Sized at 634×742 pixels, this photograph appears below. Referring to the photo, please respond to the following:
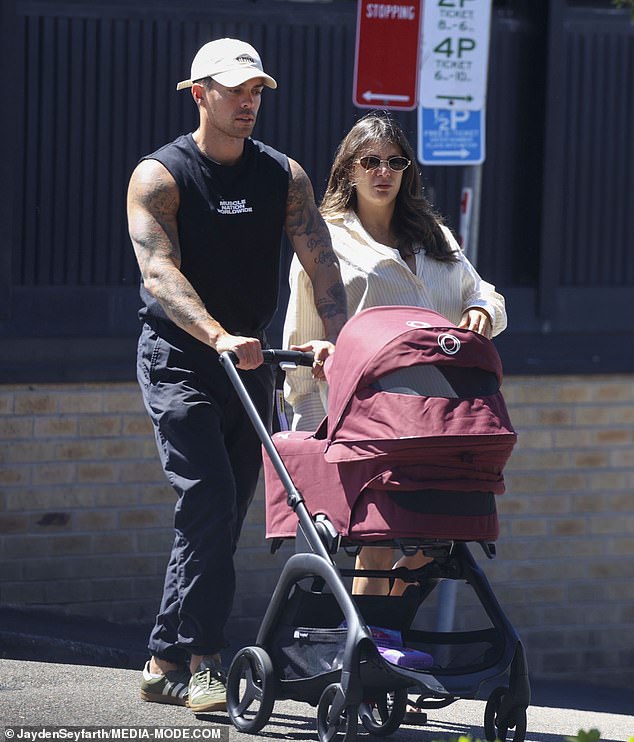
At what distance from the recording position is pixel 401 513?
4324 mm

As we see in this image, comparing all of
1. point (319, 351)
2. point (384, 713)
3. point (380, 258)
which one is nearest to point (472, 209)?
point (380, 258)

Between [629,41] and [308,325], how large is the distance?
3935mm

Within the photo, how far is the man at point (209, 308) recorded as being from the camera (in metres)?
4.89

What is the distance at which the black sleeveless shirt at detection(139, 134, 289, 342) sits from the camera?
16.4ft

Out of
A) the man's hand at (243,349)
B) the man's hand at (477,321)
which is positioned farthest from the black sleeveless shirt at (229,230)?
the man's hand at (477,321)

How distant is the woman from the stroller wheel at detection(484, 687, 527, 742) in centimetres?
67

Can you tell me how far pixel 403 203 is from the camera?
5387 mm

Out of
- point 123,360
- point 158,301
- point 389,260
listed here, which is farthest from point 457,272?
point 123,360

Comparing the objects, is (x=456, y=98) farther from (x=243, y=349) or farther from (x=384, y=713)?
(x=384, y=713)

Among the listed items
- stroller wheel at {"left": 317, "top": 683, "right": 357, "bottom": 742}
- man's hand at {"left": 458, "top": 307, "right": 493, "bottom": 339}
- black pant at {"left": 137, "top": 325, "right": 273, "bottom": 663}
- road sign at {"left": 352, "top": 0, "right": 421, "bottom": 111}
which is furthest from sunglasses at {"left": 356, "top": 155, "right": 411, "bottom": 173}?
road sign at {"left": 352, "top": 0, "right": 421, "bottom": 111}

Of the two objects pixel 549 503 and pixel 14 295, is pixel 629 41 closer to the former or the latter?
pixel 549 503

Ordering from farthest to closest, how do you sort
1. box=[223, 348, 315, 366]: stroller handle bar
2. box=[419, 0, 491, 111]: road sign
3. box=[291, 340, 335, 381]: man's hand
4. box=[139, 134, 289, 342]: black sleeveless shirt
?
box=[419, 0, 491, 111]: road sign → box=[139, 134, 289, 342]: black sleeveless shirt → box=[291, 340, 335, 381]: man's hand → box=[223, 348, 315, 366]: stroller handle bar

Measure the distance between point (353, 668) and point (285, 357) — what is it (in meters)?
1.05

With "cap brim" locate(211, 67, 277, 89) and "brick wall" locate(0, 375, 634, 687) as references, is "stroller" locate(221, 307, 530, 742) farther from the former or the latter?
"brick wall" locate(0, 375, 634, 687)
